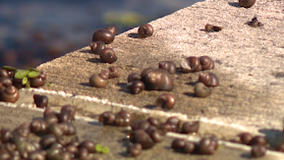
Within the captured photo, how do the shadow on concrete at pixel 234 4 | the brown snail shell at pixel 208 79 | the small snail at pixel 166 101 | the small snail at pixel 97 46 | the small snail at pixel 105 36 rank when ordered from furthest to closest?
the shadow on concrete at pixel 234 4, the small snail at pixel 105 36, the small snail at pixel 97 46, the brown snail shell at pixel 208 79, the small snail at pixel 166 101

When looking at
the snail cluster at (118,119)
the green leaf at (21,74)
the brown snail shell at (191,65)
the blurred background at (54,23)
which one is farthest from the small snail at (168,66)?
the blurred background at (54,23)

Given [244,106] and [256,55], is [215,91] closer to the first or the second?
[244,106]

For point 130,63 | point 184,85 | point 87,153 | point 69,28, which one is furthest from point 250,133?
point 69,28

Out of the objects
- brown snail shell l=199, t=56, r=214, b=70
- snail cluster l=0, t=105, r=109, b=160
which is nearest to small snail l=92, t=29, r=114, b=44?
brown snail shell l=199, t=56, r=214, b=70

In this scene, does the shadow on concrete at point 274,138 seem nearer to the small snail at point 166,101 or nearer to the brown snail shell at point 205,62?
the small snail at point 166,101

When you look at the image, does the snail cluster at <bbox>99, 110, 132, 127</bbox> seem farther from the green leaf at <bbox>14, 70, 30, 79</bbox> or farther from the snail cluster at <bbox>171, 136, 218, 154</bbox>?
the green leaf at <bbox>14, 70, 30, 79</bbox>
